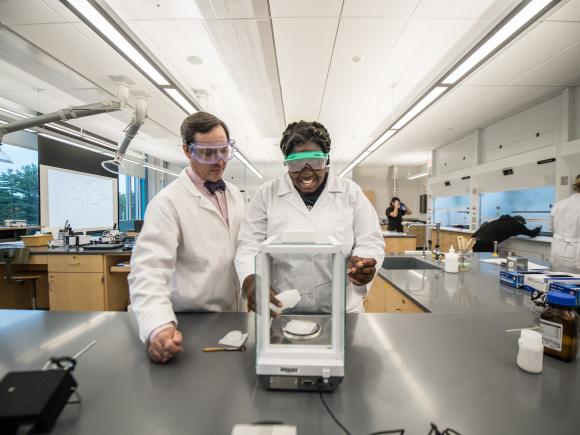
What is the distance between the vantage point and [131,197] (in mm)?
8375

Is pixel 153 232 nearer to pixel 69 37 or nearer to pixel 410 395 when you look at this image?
pixel 410 395

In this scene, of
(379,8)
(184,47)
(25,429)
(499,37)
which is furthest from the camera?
(184,47)

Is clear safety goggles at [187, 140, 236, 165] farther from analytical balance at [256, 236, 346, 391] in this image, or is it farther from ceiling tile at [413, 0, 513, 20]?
ceiling tile at [413, 0, 513, 20]

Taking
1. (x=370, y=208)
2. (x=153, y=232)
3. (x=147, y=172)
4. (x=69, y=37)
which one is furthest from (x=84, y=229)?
(x=370, y=208)

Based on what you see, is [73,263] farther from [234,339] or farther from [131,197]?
[131,197]

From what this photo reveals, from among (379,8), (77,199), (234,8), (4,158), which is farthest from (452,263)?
(77,199)

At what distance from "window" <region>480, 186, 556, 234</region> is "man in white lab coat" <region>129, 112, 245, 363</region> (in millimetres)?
4721

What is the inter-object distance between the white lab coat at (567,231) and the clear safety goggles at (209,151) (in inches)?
162

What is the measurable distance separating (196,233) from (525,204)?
6236 mm

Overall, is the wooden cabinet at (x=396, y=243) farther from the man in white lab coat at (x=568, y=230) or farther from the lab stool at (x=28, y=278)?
the lab stool at (x=28, y=278)

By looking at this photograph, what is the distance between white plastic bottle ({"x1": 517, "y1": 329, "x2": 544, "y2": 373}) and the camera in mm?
718

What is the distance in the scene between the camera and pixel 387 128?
399 cm

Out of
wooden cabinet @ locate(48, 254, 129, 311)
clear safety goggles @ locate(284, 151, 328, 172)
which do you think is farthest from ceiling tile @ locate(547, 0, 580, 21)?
wooden cabinet @ locate(48, 254, 129, 311)

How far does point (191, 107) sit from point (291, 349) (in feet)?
11.0
